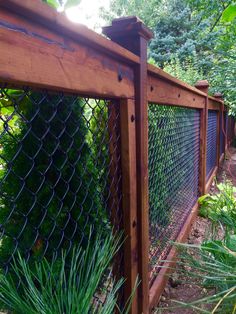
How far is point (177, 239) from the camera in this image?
2.92 metres

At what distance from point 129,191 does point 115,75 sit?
56 cm

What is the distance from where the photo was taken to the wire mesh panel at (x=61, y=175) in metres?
1.26

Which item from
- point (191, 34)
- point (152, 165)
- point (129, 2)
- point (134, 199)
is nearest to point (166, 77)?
point (152, 165)

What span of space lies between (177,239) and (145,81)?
70.3 inches

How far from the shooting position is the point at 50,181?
1345mm

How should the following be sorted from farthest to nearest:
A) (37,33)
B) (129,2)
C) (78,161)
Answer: (129,2)
(78,161)
(37,33)

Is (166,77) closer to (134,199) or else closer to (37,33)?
(134,199)

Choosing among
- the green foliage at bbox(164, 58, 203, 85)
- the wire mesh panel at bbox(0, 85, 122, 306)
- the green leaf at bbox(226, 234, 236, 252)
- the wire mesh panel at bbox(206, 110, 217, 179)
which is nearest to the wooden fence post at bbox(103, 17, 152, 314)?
the wire mesh panel at bbox(0, 85, 122, 306)

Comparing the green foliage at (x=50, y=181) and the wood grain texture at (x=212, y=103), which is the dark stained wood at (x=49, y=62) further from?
the wood grain texture at (x=212, y=103)

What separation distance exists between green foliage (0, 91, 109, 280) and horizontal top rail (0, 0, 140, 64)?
0.92 ft

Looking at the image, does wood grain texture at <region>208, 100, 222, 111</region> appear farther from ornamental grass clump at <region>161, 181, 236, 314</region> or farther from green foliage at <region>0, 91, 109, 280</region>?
green foliage at <region>0, 91, 109, 280</region>

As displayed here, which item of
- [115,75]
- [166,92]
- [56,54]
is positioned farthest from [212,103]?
[56,54]

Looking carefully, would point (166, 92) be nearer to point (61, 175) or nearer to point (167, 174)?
point (167, 174)

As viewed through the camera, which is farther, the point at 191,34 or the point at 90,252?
the point at 191,34
